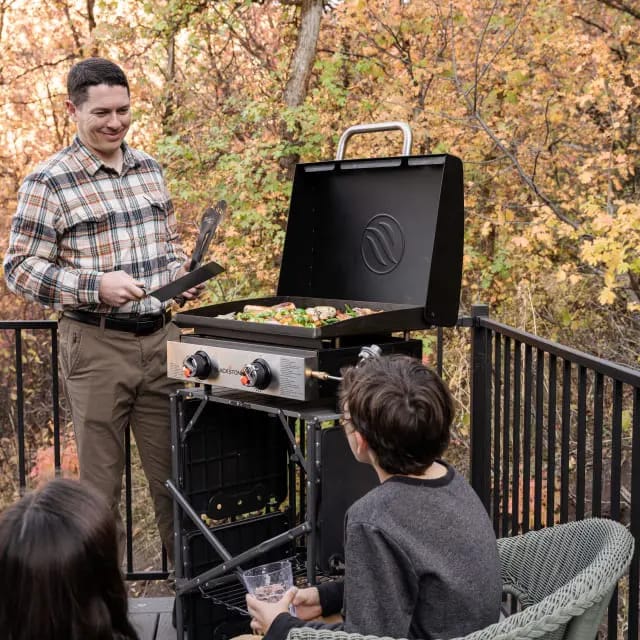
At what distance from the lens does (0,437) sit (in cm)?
912

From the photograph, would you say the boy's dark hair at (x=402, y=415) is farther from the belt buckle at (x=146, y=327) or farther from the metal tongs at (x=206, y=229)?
the belt buckle at (x=146, y=327)

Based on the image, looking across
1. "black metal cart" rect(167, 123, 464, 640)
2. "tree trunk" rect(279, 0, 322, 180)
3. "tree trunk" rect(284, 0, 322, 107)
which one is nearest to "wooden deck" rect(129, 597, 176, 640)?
"black metal cart" rect(167, 123, 464, 640)

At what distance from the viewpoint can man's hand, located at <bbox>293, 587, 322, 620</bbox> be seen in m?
1.89

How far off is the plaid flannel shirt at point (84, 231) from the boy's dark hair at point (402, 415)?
1303mm

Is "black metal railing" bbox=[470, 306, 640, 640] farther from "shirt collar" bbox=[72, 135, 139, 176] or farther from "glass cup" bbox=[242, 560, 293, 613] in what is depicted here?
"shirt collar" bbox=[72, 135, 139, 176]

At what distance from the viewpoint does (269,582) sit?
1.99 metres

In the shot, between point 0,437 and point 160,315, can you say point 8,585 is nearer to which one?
point 160,315

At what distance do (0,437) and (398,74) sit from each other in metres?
5.73

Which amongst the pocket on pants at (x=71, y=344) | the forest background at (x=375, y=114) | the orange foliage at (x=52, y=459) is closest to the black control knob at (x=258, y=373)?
the pocket on pants at (x=71, y=344)

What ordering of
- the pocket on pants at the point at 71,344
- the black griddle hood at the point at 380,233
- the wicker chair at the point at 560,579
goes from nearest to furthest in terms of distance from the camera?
the wicker chair at the point at 560,579 < the black griddle hood at the point at 380,233 < the pocket on pants at the point at 71,344

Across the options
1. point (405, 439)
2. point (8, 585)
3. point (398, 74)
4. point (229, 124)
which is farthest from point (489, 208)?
point (8, 585)

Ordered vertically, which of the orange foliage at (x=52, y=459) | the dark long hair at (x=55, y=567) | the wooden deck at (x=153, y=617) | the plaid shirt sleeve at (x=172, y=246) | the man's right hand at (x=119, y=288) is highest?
the plaid shirt sleeve at (x=172, y=246)

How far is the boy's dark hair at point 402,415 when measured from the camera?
162 centimetres

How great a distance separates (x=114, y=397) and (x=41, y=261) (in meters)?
0.50
